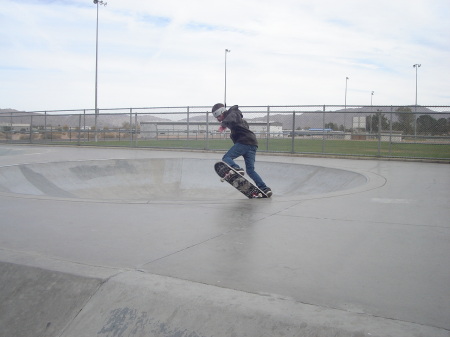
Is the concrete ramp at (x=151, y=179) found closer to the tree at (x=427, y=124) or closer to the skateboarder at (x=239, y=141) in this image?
the skateboarder at (x=239, y=141)

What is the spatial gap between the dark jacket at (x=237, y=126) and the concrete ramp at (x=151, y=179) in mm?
2985

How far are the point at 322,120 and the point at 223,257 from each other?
46.2ft

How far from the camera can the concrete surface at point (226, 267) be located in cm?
288

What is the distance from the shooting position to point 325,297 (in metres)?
3.12

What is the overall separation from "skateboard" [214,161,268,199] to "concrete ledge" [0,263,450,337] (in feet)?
13.7

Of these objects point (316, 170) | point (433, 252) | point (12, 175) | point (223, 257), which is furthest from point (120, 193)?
Answer: point (433, 252)

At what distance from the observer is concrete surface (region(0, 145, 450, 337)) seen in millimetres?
2883

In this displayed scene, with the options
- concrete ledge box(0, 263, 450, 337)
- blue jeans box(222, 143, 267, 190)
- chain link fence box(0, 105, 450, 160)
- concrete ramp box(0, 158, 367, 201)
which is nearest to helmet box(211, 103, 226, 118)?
blue jeans box(222, 143, 267, 190)

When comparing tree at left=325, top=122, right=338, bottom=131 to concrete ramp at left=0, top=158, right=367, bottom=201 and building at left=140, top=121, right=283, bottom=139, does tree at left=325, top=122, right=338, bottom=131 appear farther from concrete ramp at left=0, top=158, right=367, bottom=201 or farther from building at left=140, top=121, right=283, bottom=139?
concrete ramp at left=0, top=158, right=367, bottom=201

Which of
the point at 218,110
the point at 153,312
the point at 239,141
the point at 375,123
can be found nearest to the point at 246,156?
the point at 239,141

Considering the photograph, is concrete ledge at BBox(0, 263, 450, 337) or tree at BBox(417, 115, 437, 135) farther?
tree at BBox(417, 115, 437, 135)

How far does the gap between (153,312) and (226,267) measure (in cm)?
89

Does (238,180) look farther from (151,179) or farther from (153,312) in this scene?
(151,179)

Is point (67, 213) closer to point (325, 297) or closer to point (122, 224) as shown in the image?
point (122, 224)
